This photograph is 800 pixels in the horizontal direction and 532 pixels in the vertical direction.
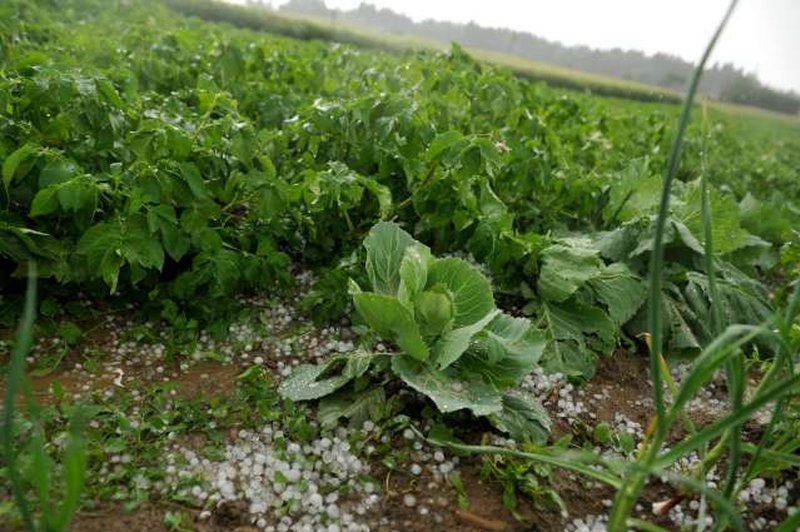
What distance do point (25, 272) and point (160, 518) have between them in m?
1.00

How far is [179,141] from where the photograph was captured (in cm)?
206

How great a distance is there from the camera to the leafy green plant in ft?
5.83

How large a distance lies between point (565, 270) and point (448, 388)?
0.78 metres

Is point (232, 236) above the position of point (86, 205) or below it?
below

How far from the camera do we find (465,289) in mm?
1944

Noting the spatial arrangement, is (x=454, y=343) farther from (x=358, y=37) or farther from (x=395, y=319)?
(x=358, y=37)

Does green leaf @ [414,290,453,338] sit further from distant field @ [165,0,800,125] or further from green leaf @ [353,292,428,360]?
distant field @ [165,0,800,125]

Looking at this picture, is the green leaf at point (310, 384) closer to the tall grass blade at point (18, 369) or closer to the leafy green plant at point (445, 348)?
the leafy green plant at point (445, 348)

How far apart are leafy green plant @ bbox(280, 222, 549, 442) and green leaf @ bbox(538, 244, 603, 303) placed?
15.0 inches

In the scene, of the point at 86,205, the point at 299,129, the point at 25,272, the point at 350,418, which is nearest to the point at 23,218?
the point at 25,272

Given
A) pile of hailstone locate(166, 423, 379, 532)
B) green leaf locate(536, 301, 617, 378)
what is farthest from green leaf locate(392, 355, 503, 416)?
green leaf locate(536, 301, 617, 378)

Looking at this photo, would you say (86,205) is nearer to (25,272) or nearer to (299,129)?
(25,272)

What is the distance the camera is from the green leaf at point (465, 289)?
1925mm

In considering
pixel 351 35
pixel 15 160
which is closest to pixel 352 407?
pixel 15 160
